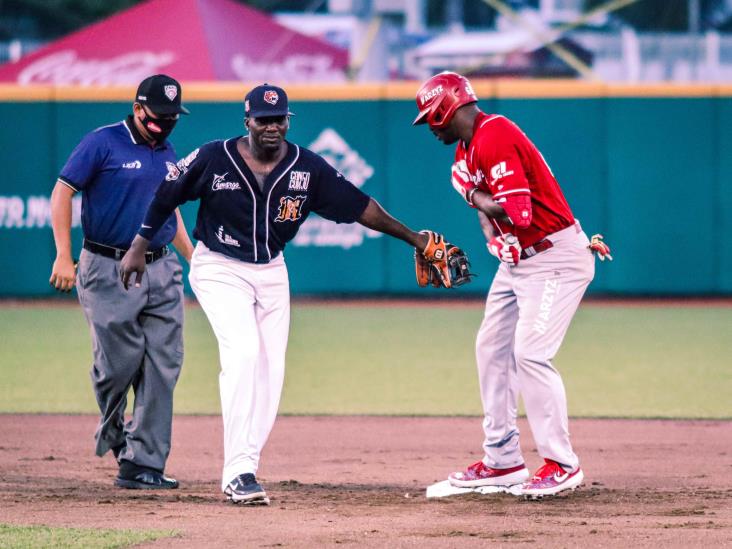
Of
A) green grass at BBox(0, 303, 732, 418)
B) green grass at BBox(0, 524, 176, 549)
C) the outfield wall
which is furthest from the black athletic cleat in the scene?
the outfield wall

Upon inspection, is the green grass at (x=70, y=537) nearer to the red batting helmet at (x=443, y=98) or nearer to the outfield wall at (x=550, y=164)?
the red batting helmet at (x=443, y=98)

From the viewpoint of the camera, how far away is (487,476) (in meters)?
5.99

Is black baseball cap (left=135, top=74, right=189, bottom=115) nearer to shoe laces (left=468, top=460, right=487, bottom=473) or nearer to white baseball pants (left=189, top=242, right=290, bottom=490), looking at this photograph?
white baseball pants (left=189, top=242, right=290, bottom=490)

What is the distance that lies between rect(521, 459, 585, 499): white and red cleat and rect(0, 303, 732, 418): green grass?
2648 mm

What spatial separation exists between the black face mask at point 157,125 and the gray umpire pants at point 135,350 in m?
Result: 0.61

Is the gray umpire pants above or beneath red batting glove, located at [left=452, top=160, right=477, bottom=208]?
beneath

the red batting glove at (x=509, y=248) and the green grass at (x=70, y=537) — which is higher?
the red batting glove at (x=509, y=248)

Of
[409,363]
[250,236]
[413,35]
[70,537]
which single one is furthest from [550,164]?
[70,537]

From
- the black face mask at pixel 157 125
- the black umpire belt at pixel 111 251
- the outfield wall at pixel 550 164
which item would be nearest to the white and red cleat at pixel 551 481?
the black umpire belt at pixel 111 251

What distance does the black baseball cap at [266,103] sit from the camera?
18.0ft

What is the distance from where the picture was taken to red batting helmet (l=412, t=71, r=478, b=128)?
568cm

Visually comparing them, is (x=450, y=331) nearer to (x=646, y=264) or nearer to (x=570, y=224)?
(x=646, y=264)

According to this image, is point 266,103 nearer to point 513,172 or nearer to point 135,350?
point 513,172

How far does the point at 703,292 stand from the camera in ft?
50.6
